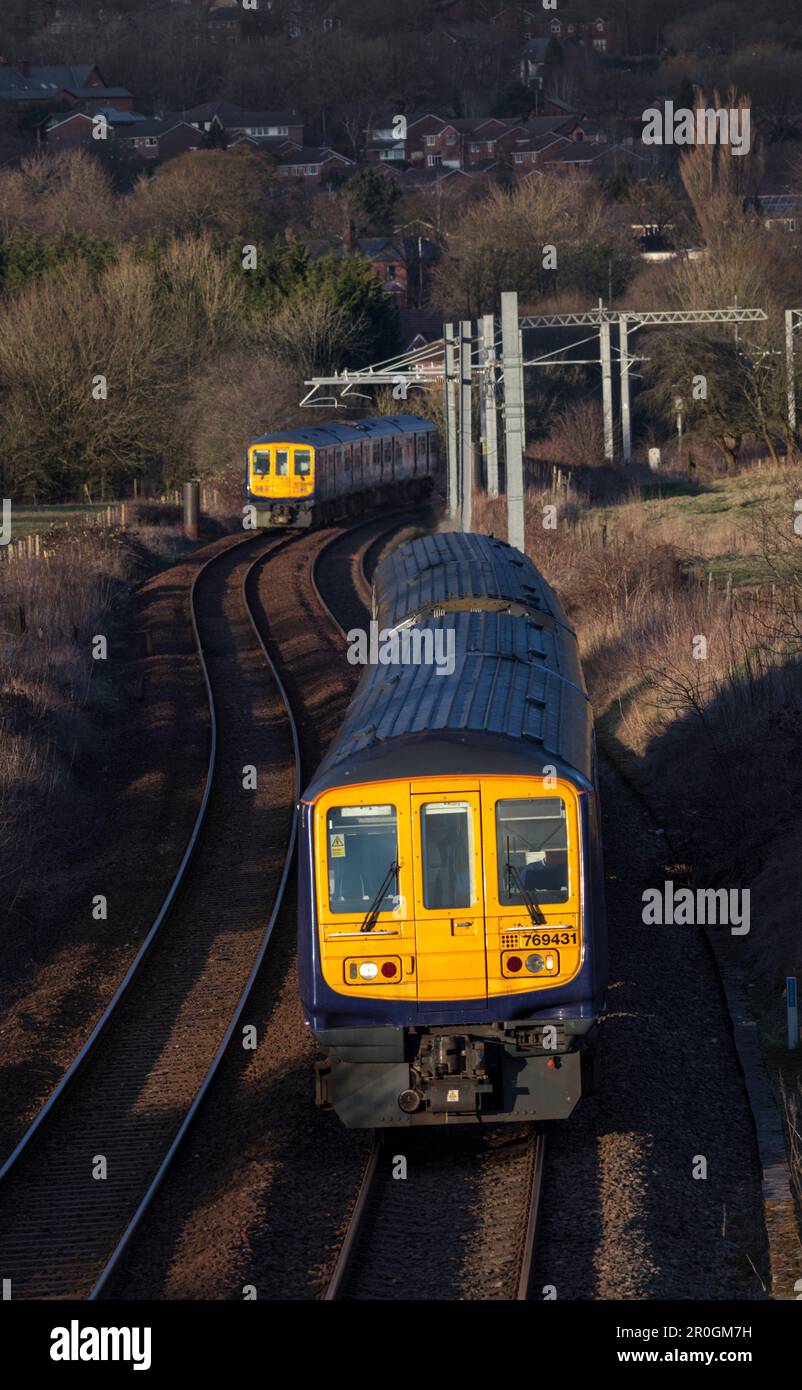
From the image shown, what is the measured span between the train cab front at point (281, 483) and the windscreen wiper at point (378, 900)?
3117 centimetres

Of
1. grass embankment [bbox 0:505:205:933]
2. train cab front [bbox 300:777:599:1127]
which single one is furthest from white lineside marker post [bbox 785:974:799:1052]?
grass embankment [bbox 0:505:205:933]

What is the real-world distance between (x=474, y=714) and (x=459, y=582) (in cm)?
463

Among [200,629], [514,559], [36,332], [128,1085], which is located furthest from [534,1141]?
[36,332]

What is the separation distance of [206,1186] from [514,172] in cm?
13137

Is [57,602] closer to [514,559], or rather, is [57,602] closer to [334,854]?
[514,559]

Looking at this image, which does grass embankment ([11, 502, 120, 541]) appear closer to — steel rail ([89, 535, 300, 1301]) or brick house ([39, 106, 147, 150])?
steel rail ([89, 535, 300, 1301])

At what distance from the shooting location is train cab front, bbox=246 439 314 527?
40125 millimetres

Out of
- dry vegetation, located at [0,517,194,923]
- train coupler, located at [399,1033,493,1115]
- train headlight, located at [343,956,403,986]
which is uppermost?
train headlight, located at [343,956,403,986]

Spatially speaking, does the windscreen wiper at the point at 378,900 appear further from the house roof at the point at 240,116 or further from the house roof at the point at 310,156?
the house roof at the point at 240,116

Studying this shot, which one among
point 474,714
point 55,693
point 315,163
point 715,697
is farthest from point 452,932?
point 315,163

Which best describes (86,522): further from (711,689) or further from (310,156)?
(310,156)

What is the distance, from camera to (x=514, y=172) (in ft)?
437

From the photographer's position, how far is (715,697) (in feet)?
57.7

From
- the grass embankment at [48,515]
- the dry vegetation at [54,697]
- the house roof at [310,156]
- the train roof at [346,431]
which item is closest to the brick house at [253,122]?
the house roof at [310,156]
